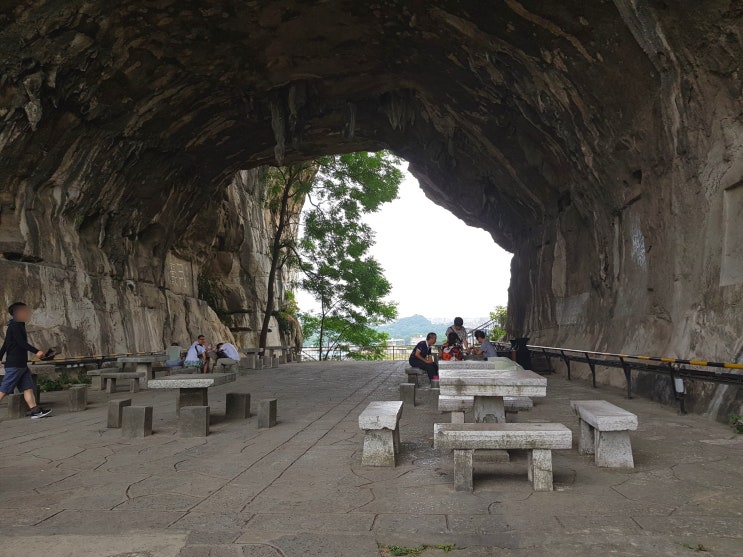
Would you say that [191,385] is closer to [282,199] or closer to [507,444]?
[507,444]

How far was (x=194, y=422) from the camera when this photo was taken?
6430 millimetres

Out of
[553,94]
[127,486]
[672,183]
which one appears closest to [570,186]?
[553,94]

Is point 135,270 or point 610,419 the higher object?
point 135,270

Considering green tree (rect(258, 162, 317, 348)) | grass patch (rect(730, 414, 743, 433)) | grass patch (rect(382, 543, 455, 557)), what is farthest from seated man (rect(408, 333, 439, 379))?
green tree (rect(258, 162, 317, 348))

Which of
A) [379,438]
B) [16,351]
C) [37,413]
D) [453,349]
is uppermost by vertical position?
[16,351]

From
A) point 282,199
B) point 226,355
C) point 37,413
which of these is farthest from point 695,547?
point 282,199

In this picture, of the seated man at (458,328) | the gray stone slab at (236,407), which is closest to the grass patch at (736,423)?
the seated man at (458,328)

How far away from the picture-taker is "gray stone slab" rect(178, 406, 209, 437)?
6.40 m

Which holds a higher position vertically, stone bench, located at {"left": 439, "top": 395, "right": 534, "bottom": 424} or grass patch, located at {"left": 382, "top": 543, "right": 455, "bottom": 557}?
stone bench, located at {"left": 439, "top": 395, "right": 534, "bottom": 424}

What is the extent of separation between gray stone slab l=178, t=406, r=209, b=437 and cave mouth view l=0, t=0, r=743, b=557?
0.08 feet

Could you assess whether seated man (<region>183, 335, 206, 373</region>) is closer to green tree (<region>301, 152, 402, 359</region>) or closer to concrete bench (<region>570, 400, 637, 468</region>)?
concrete bench (<region>570, 400, 637, 468</region>)

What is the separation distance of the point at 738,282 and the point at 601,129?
4.96 meters

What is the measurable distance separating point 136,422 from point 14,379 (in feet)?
8.42

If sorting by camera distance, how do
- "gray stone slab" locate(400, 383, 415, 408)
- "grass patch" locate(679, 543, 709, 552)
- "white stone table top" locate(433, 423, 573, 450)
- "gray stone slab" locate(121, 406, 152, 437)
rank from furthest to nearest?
"gray stone slab" locate(400, 383, 415, 408), "gray stone slab" locate(121, 406, 152, 437), "white stone table top" locate(433, 423, 573, 450), "grass patch" locate(679, 543, 709, 552)
